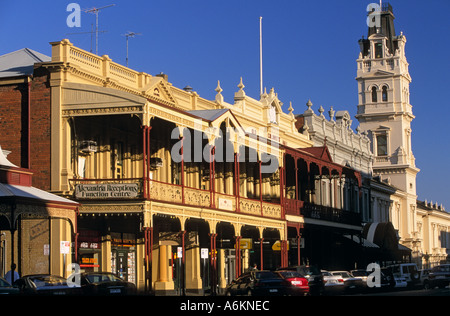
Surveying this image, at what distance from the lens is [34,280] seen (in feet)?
82.4

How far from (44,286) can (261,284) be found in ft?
27.5

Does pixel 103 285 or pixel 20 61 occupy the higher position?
pixel 20 61

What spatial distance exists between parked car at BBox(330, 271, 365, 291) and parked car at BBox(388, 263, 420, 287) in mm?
6953

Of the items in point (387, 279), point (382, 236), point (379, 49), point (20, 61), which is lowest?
point (387, 279)

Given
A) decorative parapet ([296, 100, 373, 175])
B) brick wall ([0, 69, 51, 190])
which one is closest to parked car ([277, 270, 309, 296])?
brick wall ([0, 69, 51, 190])

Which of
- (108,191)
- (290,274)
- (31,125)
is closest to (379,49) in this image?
(290,274)

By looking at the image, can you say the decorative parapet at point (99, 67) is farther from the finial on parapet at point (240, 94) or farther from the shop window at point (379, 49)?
the shop window at point (379, 49)

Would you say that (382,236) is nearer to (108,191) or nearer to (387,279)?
(387,279)

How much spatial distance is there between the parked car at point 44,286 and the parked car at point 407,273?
969 inches

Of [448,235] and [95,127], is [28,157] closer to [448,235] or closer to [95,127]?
[95,127]

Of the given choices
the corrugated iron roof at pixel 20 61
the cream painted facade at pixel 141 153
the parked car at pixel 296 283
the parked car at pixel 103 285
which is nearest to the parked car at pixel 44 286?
the parked car at pixel 103 285

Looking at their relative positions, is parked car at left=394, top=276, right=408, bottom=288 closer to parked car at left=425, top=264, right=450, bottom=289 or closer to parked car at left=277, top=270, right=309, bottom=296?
parked car at left=425, top=264, right=450, bottom=289

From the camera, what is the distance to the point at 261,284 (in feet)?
100
